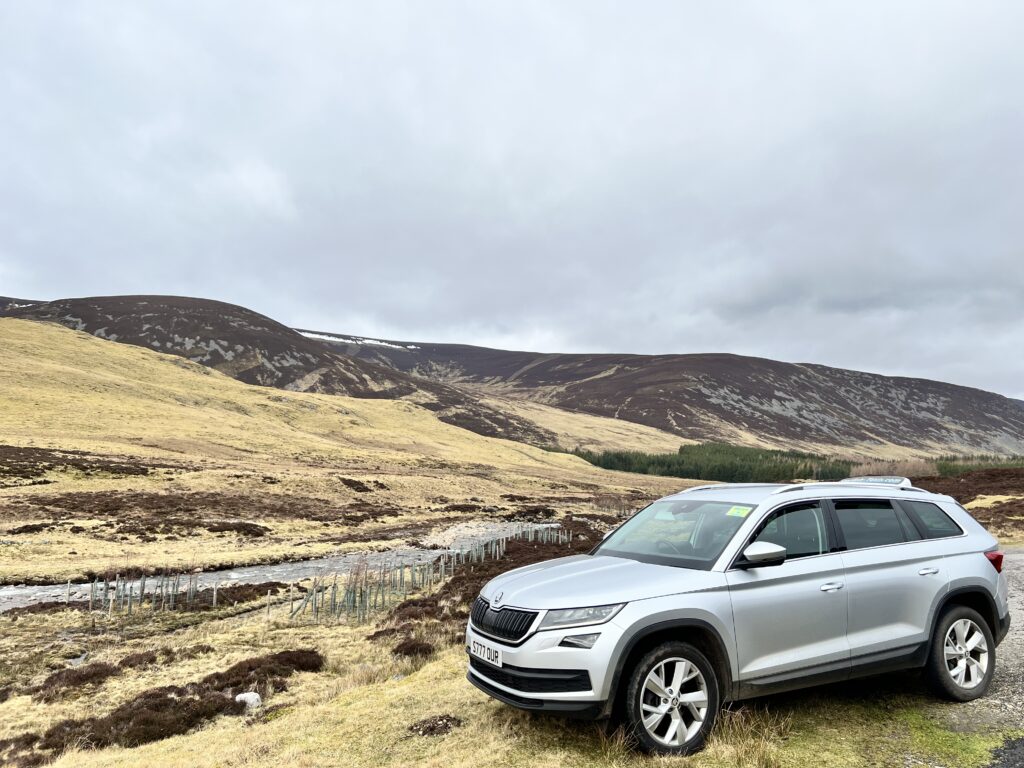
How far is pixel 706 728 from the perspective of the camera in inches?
215

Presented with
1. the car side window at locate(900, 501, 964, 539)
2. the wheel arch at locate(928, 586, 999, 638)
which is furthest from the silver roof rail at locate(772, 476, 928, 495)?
the wheel arch at locate(928, 586, 999, 638)

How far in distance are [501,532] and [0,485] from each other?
3089cm

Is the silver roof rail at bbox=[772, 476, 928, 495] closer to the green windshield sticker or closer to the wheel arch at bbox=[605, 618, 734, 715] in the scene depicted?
the green windshield sticker

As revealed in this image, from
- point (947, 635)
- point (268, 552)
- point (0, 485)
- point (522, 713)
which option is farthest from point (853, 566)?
point (0, 485)

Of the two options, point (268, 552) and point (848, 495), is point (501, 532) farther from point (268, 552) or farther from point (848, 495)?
point (848, 495)

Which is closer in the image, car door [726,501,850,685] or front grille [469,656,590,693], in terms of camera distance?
front grille [469,656,590,693]

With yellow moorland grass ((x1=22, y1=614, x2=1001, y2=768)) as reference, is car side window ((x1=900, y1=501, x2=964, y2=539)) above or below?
above

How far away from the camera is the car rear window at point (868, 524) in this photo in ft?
21.4

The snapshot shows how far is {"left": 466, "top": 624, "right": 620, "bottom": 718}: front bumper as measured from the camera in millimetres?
5164

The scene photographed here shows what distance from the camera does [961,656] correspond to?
22.0 ft

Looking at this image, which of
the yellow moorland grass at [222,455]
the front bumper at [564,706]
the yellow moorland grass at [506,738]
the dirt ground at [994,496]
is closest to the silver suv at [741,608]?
the front bumper at [564,706]

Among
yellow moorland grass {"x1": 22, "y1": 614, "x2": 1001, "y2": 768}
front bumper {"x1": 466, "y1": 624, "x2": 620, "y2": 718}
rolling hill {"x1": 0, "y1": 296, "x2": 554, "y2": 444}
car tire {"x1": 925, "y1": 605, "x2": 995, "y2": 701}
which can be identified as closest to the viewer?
front bumper {"x1": 466, "y1": 624, "x2": 620, "y2": 718}

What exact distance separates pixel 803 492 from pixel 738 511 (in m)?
0.82

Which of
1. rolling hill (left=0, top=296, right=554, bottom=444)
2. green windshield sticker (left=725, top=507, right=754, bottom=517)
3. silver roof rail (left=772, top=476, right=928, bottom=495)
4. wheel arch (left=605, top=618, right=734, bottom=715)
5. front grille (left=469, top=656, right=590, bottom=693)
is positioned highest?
rolling hill (left=0, top=296, right=554, bottom=444)
